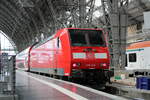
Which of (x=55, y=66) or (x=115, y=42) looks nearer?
(x=55, y=66)

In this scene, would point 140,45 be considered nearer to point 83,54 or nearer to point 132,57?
point 132,57

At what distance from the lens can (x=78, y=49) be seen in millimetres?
15016

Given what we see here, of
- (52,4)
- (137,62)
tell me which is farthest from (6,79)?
(52,4)

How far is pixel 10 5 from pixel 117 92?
1843 inches

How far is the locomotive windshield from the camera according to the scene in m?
15.4

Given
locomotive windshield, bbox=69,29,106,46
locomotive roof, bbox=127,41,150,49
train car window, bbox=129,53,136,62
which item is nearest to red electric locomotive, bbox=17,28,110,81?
locomotive windshield, bbox=69,29,106,46

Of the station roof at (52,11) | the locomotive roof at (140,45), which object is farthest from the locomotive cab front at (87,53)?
the station roof at (52,11)

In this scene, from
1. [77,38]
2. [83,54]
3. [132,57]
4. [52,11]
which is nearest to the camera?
[83,54]

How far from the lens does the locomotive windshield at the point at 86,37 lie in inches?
606

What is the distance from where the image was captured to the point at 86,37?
51.5 feet

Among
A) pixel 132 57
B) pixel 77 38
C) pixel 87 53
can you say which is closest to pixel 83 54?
pixel 87 53

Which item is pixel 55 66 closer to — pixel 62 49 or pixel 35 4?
pixel 62 49

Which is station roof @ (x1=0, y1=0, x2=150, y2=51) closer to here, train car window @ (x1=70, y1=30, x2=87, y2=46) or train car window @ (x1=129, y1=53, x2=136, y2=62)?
train car window @ (x1=129, y1=53, x2=136, y2=62)

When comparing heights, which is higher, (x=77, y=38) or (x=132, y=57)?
(x=77, y=38)
